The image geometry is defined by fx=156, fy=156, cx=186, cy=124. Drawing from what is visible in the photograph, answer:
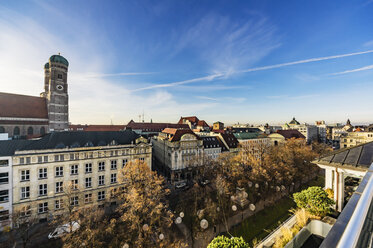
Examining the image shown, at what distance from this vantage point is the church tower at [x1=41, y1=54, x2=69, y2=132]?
53250mm

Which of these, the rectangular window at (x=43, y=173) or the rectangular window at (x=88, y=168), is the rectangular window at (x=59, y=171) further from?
the rectangular window at (x=88, y=168)

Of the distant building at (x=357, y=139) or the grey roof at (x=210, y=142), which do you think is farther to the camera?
the distant building at (x=357, y=139)

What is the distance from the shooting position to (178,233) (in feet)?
75.2

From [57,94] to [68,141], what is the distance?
1405 inches

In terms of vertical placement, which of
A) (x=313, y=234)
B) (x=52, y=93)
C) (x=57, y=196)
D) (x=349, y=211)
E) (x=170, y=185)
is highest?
(x=52, y=93)

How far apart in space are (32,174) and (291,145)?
6202 centimetres

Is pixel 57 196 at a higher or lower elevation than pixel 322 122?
lower

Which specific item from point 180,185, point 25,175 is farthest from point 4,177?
point 180,185

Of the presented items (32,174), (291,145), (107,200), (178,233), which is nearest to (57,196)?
(32,174)

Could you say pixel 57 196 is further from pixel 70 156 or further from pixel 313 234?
pixel 313 234

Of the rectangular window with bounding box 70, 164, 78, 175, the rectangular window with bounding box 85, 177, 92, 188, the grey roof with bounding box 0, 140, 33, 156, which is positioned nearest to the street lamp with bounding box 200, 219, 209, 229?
the rectangular window with bounding box 85, 177, 92, 188

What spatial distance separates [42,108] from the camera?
2089 inches

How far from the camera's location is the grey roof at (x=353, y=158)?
1178 cm

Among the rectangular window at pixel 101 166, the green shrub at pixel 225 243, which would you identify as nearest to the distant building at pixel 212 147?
the rectangular window at pixel 101 166
